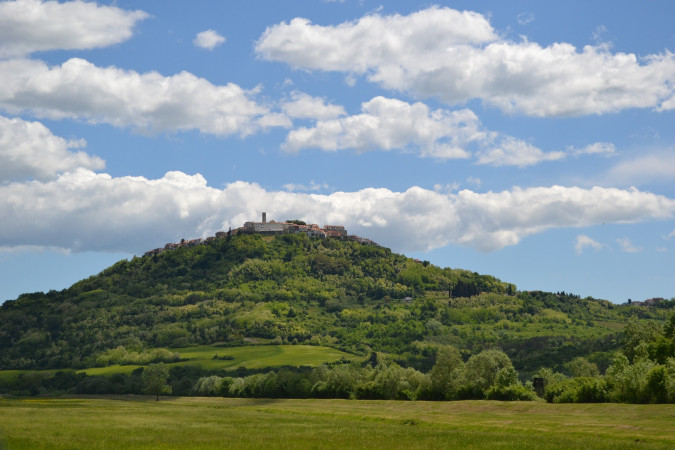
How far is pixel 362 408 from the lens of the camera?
115500 millimetres

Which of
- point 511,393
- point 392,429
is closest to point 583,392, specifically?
point 511,393

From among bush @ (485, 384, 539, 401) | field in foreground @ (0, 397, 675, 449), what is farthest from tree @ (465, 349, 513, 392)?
field in foreground @ (0, 397, 675, 449)

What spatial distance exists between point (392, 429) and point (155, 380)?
404 feet

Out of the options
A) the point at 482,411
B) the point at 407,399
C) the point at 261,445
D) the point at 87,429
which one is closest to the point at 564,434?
the point at 261,445

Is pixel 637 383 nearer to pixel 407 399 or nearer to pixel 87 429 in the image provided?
pixel 407 399

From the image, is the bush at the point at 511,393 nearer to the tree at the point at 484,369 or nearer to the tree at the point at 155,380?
the tree at the point at 484,369

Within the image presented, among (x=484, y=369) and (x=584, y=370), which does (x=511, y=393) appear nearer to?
(x=484, y=369)

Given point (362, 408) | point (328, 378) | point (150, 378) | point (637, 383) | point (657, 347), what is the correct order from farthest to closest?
point (150, 378) < point (328, 378) < point (362, 408) < point (657, 347) < point (637, 383)

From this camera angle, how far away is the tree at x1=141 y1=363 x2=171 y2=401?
187 metres

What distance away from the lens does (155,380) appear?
187 m

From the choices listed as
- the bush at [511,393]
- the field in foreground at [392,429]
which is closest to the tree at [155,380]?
the field in foreground at [392,429]

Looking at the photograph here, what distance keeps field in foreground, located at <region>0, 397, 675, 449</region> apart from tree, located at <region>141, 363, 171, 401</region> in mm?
81776

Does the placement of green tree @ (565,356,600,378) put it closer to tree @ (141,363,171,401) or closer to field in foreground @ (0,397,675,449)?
field in foreground @ (0,397,675,449)

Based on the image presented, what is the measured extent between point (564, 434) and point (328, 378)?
9032 cm
